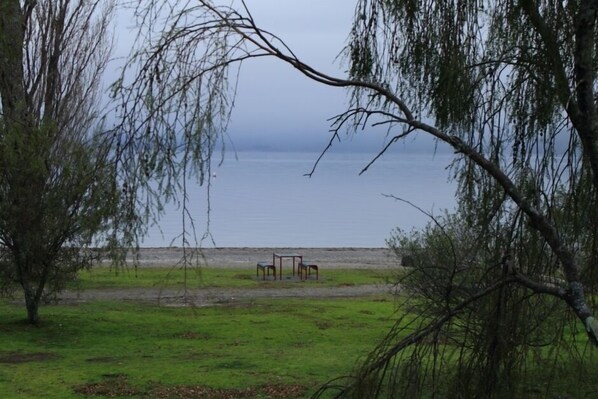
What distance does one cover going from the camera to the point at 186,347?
12891 millimetres

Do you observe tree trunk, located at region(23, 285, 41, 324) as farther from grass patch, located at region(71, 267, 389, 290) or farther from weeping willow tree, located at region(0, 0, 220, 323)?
grass patch, located at region(71, 267, 389, 290)

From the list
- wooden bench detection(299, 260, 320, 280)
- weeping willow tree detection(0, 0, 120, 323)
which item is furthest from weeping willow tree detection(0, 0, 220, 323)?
wooden bench detection(299, 260, 320, 280)

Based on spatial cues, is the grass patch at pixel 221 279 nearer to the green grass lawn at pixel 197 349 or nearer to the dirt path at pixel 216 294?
the dirt path at pixel 216 294

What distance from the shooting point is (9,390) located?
8.96m

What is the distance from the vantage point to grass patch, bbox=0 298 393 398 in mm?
9172

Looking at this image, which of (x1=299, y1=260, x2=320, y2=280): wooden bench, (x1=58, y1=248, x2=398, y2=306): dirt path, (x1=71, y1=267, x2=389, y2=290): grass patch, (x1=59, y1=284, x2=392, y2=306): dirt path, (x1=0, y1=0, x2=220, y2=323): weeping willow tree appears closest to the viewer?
(x1=0, y1=0, x2=220, y2=323): weeping willow tree

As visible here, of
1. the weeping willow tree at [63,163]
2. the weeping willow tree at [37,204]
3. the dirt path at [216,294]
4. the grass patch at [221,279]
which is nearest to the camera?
the weeping willow tree at [63,163]

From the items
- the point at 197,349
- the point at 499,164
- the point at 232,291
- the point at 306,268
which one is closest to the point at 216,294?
the point at 232,291

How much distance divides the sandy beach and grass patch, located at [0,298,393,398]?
12537 millimetres

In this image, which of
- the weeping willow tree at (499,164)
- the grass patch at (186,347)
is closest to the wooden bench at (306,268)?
the grass patch at (186,347)

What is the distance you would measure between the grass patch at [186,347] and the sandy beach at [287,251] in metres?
12.5

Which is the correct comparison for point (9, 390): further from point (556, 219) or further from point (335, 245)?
point (335, 245)

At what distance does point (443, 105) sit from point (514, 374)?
1.81 m

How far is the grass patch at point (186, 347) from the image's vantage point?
9172 mm
